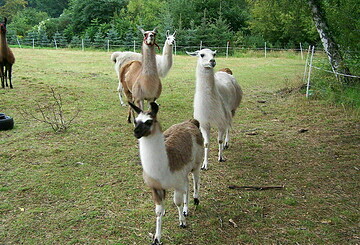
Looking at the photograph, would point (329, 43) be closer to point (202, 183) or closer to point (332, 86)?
point (332, 86)

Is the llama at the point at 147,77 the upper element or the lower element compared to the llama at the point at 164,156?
upper

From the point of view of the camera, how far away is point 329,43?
851 cm

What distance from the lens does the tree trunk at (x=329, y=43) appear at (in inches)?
325

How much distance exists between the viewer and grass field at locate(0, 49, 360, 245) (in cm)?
318

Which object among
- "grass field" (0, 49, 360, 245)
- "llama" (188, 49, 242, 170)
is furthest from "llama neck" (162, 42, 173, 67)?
"llama" (188, 49, 242, 170)

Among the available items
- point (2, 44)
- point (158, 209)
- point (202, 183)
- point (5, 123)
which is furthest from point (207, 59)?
point (2, 44)

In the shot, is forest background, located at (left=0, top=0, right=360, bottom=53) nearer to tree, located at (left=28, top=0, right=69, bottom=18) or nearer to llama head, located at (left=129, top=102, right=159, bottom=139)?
tree, located at (left=28, top=0, right=69, bottom=18)

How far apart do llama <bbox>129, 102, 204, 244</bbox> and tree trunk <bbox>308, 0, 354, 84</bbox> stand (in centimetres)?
624

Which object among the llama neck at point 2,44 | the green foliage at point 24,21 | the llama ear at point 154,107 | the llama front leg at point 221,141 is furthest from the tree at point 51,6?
the llama ear at point 154,107

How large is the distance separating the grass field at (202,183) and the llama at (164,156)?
16.8 inches

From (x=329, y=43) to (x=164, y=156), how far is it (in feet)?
23.9

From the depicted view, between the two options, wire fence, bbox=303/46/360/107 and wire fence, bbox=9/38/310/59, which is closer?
wire fence, bbox=303/46/360/107

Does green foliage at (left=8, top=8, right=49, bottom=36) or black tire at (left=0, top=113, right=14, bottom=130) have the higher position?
green foliage at (left=8, top=8, right=49, bottom=36)

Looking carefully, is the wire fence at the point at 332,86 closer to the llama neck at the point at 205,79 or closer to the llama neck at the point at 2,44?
the llama neck at the point at 205,79
